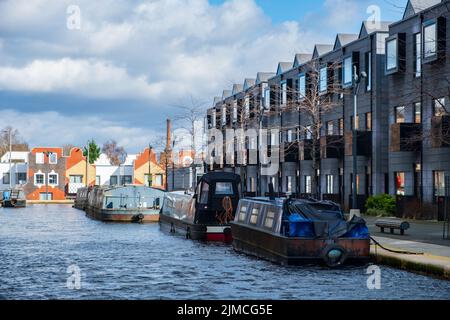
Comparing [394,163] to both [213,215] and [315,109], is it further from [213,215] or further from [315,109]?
[213,215]

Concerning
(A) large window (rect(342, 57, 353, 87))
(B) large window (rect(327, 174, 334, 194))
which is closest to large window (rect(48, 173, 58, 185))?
(B) large window (rect(327, 174, 334, 194))

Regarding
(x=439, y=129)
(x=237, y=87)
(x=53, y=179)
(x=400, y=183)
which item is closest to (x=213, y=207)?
(x=439, y=129)

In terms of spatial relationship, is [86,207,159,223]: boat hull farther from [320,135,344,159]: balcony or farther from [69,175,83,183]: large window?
[69,175,83,183]: large window

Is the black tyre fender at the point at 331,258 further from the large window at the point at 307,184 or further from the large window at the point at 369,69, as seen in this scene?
the large window at the point at 307,184

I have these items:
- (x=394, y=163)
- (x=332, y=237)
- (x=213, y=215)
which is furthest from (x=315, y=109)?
(x=332, y=237)

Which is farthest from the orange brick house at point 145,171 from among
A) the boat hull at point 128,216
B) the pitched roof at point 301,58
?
the boat hull at point 128,216

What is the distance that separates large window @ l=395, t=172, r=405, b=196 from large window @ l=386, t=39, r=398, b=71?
21.9ft

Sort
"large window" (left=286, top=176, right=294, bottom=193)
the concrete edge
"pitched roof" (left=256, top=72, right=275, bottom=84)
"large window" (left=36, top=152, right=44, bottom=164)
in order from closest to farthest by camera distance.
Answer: the concrete edge, "large window" (left=286, top=176, right=294, bottom=193), "pitched roof" (left=256, top=72, right=275, bottom=84), "large window" (left=36, top=152, right=44, bottom=164)

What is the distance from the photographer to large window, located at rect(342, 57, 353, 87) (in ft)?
191

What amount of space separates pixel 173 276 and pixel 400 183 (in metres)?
30.2

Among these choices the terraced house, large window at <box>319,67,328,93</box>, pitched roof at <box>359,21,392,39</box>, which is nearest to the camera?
the terraced house

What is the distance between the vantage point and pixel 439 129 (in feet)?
141

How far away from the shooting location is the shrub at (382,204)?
165 feet
